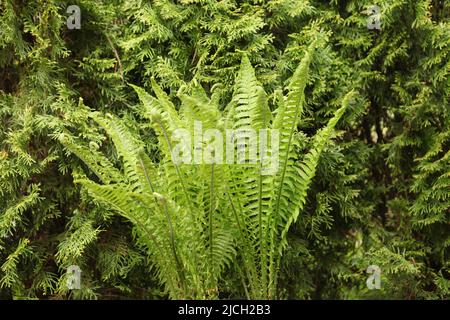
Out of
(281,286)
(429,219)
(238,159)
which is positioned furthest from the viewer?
(281,286)

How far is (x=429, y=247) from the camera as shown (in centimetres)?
293

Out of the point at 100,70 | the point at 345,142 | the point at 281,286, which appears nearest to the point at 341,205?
the point at 345,142

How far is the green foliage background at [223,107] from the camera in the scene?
2746 mm

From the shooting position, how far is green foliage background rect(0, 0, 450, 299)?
2.75 meters

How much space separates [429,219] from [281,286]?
953mm

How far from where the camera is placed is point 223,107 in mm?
2865

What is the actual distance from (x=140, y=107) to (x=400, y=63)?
161 centimetres

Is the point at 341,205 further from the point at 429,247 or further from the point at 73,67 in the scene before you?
the point at 73,67

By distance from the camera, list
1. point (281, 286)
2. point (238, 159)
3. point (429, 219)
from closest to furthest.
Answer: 1. point (238, 159)
2. point (429, 219)
3. point (281, 286)
